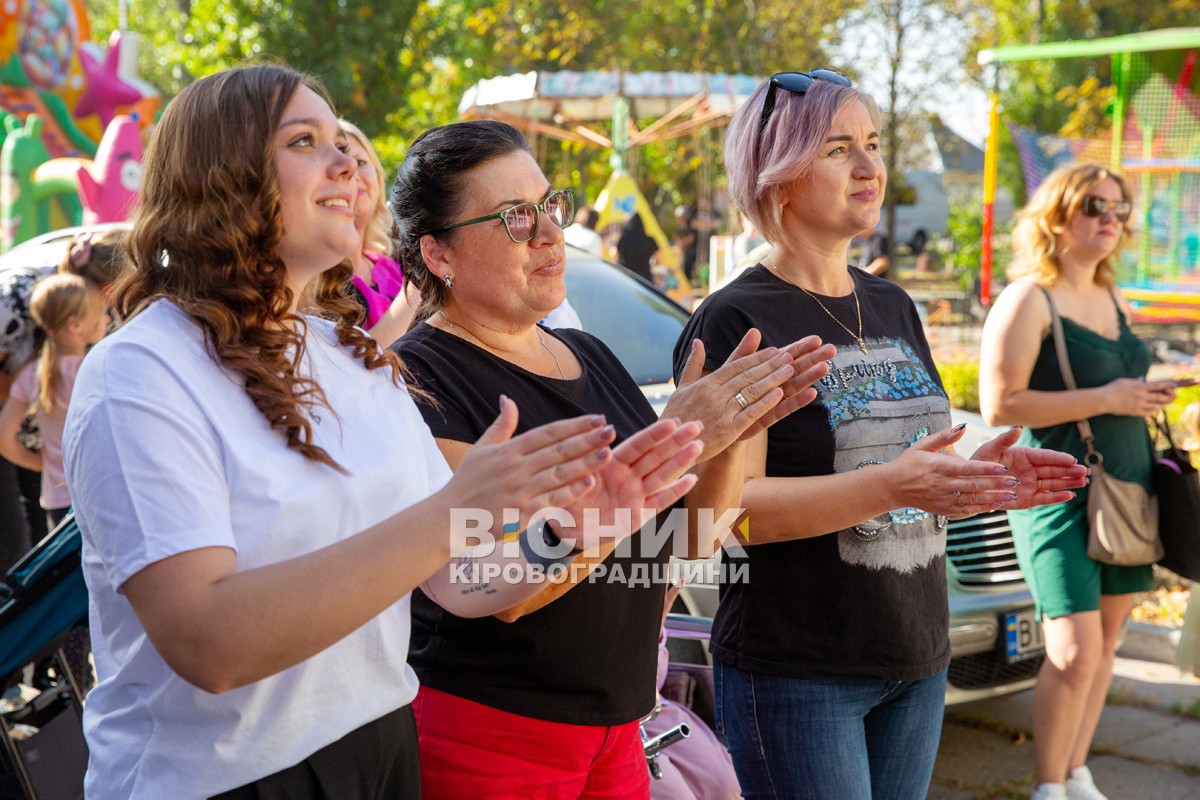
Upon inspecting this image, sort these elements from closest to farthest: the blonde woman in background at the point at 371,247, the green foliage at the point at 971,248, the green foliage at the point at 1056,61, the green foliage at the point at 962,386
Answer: the blonde woman in background at the point at 371,247, the green foliage at the point at 962,386, the green foliage at the point at 1056,61, the green foliage at the point at 971,248

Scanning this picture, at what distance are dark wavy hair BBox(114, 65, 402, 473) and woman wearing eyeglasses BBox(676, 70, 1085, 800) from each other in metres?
0.97

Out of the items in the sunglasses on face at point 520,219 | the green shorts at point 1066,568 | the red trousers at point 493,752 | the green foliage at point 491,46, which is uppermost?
the green foliage at point 491,46

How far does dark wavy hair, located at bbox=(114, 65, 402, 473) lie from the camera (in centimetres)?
156

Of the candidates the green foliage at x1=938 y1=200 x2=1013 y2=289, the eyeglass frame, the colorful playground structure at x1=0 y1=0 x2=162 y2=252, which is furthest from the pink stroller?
the green foliage at x1=938 y1=200 x2=1013 y2=289

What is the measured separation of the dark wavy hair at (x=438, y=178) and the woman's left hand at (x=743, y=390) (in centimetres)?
57

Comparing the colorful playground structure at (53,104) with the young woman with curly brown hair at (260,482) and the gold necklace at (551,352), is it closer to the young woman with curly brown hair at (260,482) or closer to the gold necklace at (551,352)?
the gold necklace at (551,352)

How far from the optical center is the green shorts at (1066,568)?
11.9ft

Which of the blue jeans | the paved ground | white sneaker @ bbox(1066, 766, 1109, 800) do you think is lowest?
the paved ground

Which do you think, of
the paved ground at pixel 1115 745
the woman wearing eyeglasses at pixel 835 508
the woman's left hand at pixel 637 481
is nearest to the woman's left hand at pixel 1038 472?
the woman wearing eyeglasses at pixel 835 508

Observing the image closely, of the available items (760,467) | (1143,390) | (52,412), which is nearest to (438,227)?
(760,467)

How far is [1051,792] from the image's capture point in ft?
12.1

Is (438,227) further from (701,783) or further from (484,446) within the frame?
(701,783)

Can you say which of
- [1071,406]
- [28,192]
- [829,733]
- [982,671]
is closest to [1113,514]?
[1071,406]

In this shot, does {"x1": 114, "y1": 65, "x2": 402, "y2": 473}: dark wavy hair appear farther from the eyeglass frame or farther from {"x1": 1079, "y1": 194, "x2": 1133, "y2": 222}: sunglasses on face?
{"x1": 1079, "y1": 194, "x2": 1133, "y2": 222}: sunglasses on face
